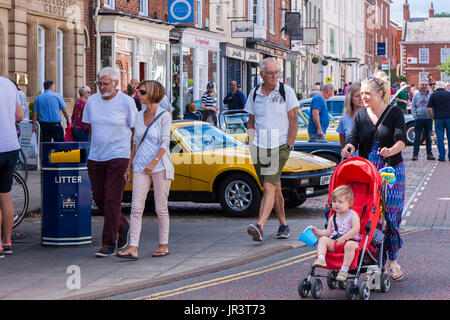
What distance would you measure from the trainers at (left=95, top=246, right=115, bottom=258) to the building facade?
12.5 metres

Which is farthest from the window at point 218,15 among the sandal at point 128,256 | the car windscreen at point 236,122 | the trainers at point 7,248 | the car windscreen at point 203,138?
the sandal at point 128,256

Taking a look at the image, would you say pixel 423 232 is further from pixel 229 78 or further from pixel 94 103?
pixel 229 78

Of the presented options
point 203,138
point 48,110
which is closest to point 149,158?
point 203,138

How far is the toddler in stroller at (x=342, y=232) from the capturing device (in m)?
6.79

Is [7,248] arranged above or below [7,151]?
below

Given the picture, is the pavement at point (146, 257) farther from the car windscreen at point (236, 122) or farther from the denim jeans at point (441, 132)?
the denim jeans at point (441, 132)

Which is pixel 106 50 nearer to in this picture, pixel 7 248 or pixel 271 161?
pixel 271 161

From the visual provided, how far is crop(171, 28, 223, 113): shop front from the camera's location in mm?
32906

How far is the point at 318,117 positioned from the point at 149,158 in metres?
7.77

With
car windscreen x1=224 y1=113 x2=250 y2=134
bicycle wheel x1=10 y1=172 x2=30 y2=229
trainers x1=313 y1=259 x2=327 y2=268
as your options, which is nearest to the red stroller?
trainers x1=313 y1=259 x2=327 y2=268

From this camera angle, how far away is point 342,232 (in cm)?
703

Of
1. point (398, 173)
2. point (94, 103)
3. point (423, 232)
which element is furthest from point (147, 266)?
point (423, 232)

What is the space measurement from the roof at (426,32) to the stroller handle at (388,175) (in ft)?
360

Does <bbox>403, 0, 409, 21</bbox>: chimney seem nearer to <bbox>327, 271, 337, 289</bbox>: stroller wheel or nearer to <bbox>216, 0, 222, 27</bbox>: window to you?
<bbox>216, 0, 222, 27</bbox>: window
